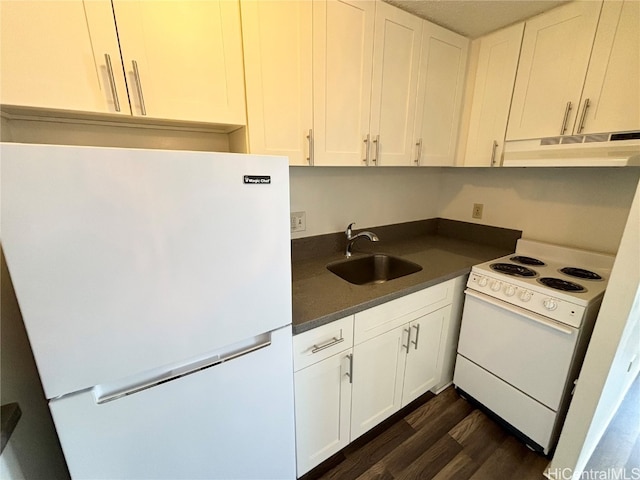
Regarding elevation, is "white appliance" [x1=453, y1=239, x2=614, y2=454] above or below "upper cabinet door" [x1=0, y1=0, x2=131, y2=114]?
below

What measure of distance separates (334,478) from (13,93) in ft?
6.31

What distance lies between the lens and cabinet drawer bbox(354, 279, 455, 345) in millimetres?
1215

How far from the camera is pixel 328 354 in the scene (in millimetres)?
1140

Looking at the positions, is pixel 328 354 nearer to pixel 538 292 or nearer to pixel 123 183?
pixel 123 183

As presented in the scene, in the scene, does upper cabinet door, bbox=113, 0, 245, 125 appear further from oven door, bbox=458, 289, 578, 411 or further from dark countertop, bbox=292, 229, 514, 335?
oven door, bbox=458, 289, 578, 411

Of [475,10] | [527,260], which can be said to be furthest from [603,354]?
[475,10]

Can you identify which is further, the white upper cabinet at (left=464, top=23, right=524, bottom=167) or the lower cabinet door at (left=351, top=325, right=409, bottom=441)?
the white upper cabinet at (left=464, top=23, right=524, bottom=167)

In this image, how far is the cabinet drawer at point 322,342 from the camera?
3.45ft

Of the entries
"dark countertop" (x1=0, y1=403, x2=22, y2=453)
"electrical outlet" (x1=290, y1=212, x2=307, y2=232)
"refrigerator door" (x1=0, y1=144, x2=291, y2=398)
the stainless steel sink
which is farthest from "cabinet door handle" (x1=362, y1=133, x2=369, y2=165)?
"dark countertop" (x1=0, y1=403, x2=22, y2=453)

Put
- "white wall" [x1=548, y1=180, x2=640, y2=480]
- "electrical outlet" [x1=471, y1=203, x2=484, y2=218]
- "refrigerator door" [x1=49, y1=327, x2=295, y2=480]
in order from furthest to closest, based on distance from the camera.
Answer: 1. "electrical outlet" [x1=471, y1=203, x2=484, y2=218]
2. "white wall" [x1=548, y1=180, x2=640, y2=480]
3. "refrigerator door" [x1=49, y1=327, x2=295, y2=480]

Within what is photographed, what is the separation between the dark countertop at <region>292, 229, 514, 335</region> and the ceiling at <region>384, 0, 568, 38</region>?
4.43 ft

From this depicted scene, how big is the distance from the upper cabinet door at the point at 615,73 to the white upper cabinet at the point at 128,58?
162 cm

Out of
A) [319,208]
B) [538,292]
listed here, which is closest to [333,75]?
[319,208]

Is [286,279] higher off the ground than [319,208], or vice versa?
[319,208]
